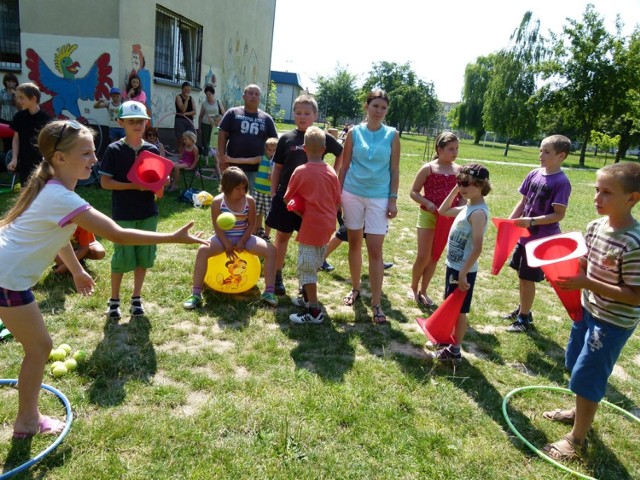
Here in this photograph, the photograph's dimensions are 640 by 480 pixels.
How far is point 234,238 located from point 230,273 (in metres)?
0.37

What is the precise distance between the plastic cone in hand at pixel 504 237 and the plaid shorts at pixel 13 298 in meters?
3.62

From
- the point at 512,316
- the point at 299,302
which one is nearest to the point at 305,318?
the point at 299,302

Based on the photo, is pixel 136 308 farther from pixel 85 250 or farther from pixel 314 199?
pixel 314 199

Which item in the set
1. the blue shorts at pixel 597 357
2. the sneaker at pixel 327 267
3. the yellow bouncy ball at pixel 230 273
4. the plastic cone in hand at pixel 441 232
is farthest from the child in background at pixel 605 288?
the sneaker at pixel 327 267

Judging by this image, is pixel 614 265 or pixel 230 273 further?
pixel 230 273

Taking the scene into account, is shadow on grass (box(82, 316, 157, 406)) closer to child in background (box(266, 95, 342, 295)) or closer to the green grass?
the green grass

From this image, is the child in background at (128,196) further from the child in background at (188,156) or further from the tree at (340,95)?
the tree at (340,95)

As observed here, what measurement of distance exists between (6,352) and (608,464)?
14.1ft

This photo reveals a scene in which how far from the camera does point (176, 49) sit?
1277 centimetres

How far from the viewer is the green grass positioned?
2648 millimetres

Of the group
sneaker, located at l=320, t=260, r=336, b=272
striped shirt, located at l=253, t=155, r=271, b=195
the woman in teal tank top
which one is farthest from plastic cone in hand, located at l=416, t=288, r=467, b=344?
striped shirt, located at l=253, t=155, r=271, b=195

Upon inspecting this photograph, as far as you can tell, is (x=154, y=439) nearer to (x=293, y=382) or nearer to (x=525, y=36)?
(x=293, y=382)

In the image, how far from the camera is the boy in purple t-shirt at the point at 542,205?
432 cm

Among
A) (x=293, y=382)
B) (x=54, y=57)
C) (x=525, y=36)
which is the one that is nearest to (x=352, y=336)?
(x=293, y=382)
